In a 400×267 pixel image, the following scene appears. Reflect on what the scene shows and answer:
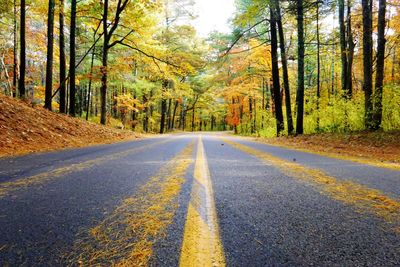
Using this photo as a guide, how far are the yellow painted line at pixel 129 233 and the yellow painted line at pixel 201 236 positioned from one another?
14cm

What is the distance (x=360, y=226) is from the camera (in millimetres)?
1597

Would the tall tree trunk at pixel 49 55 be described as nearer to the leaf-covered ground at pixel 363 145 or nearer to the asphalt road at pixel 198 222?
the asphalt road at pixel 198 222

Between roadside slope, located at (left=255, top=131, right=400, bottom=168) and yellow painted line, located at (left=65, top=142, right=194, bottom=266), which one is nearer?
yellow painted line, located at (left=65, top=142, right=194, bottom=266)

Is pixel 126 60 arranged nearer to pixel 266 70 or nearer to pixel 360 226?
pixel 266 70

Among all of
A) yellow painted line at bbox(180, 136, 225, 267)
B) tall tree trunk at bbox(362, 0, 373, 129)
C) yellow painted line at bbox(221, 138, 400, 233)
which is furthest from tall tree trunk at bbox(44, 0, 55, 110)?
tall tree trunk at bbox(362, 0, 373, 129)

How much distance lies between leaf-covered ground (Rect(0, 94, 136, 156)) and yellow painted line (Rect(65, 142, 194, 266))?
558 cm

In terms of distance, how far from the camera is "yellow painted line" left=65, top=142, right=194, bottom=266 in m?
1.17

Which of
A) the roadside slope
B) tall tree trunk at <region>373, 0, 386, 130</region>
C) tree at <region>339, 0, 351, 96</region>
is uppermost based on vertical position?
tree at <region>339, 0, 351, 96</region>

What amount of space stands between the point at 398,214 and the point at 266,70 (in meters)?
21.0

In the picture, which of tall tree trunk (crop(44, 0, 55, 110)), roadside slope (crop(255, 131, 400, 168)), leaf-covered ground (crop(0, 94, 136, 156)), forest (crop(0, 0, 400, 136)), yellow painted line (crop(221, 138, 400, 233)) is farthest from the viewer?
tall tree trunk (crop(44, 0, 55, 110))

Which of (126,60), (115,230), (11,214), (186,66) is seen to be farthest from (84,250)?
(126,60)

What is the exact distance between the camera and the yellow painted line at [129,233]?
1.17 meters

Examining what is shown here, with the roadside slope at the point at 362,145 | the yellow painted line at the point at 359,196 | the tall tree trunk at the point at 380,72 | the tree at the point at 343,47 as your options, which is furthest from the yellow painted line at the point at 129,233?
the tree at the point at 343,47

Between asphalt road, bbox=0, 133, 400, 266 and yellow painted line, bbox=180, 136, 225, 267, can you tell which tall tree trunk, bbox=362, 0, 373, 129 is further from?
yellow painted line, bbox=180, 136, 225, 267
